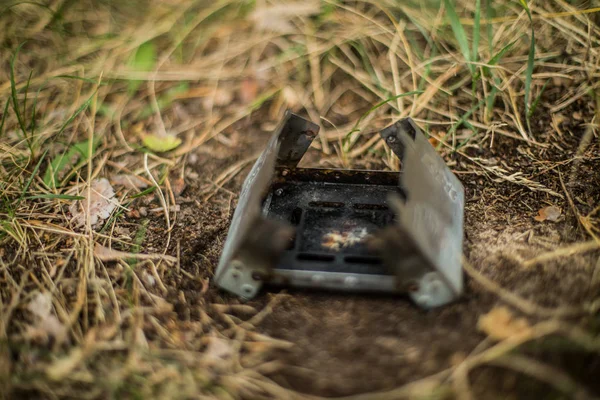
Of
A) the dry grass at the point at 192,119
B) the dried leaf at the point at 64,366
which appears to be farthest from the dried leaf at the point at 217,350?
the dried leaf at the point at 64,366

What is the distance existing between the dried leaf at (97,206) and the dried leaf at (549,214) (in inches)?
56.6

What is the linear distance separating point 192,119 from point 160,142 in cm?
20

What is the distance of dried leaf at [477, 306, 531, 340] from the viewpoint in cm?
138

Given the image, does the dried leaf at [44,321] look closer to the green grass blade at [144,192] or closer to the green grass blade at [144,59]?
the green grass blade at [144,192]

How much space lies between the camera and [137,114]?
2344 millimetres

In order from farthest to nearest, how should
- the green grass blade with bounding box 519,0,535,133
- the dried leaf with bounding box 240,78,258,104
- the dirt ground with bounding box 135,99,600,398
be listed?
the dried leaf with bounding box 240,78,258,104 → the green grass blade with bounding box 519,0,535,133 → the dirt ground with bounding box 135,99,600,398

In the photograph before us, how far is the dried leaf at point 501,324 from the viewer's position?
138 cm

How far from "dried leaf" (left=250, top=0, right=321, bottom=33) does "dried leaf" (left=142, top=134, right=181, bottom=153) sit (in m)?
0.78

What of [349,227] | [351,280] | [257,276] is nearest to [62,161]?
[257,276]

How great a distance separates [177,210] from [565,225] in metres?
1.29

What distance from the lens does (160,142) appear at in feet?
7.25

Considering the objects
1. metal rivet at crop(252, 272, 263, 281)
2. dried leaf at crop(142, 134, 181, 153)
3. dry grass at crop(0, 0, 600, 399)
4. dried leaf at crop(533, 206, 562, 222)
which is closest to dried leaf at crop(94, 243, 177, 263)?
dry grass at crop(0, 0, 600, 399)

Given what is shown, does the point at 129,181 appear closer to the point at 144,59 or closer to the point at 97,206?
the point at 97,206

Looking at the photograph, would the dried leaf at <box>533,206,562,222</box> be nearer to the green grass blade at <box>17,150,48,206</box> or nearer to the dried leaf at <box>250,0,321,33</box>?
the dried leaf at <box>250,0,321,33</box>
